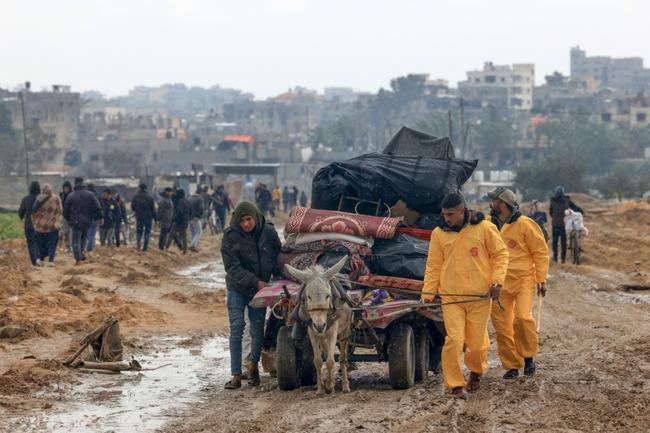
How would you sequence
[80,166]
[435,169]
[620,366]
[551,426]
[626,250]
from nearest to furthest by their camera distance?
[551,426]
[620,366]
[435,169]
[626,250]
[80,166]

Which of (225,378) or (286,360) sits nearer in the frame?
(286,360)

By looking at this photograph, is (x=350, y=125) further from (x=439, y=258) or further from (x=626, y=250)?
(x=439, y=258)

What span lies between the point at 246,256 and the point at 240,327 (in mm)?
709

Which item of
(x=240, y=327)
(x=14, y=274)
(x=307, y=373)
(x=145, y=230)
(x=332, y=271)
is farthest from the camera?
(x=145, y=230)

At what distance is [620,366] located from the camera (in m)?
12.3

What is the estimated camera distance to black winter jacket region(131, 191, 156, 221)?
1141 inches

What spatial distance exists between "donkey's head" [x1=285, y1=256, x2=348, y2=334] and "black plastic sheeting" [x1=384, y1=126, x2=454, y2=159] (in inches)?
184

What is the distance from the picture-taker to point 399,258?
1287 centimetres

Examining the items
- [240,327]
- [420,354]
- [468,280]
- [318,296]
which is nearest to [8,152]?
[240,327]

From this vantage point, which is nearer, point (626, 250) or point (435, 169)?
point (435, 169)

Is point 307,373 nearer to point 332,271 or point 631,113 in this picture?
point 332,271

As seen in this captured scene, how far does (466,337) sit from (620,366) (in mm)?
1813

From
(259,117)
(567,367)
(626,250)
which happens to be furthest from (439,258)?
(259,117)

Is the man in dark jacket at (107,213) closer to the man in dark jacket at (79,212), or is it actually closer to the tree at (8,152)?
the man in dark jacket at (79,212)
